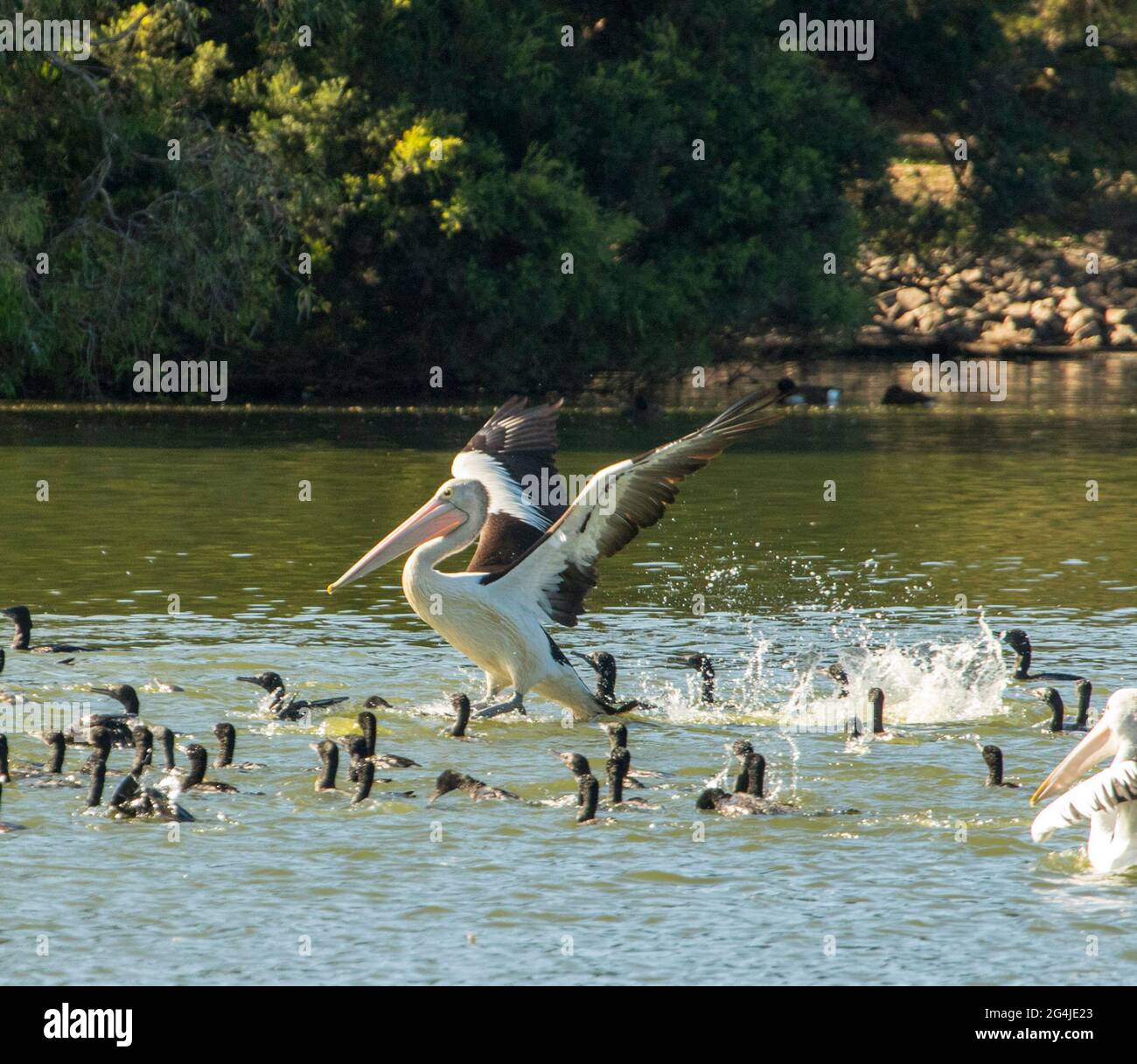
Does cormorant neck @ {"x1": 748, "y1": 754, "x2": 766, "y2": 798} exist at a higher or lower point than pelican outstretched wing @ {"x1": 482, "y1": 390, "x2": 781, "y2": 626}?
lower

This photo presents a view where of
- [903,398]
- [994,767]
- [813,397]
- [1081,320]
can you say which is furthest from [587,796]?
[1081,320]

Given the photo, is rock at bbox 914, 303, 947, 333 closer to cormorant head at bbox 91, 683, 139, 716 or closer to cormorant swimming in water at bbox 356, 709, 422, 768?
cormorant head at bbox 91, 683, 139, 716

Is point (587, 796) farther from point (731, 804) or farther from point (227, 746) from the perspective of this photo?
point (227, 746)

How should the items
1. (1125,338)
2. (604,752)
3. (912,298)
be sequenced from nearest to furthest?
(604,752), (1125,338), (912,298)

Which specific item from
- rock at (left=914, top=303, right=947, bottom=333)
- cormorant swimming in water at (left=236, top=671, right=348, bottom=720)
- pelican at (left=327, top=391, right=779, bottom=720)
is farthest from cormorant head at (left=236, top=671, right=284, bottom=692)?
rock at (left=914, top=303, right=947, bottom=333)

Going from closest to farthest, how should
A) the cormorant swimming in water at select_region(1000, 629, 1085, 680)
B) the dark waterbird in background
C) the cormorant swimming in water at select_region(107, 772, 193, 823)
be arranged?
the cormorant swimming in water at select_region(107, 772, 193, 823), the cormorant swimming in water at select_region(1000, 629, 1085, 680), the dark waterbird in background

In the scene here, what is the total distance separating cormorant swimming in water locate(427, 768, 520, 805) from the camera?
942cm

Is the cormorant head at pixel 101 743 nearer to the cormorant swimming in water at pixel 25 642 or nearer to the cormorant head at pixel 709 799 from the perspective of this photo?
the cormorant head at pixel 709 799

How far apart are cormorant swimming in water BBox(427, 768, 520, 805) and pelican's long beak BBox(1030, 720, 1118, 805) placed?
2.33m

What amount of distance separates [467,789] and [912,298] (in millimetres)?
49788

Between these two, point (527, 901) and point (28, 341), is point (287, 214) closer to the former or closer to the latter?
point (28, 341)

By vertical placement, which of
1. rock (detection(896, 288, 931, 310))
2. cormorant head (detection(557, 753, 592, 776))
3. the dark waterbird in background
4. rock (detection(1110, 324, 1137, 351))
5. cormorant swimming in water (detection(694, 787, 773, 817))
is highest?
rock (detection(896, 288, 931, 310))

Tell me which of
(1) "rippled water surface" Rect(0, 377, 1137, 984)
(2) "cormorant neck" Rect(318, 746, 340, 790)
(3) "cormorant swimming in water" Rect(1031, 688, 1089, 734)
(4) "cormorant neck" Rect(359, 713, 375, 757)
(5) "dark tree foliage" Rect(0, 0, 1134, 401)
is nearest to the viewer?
(1) "rippled water surface" Rect(0, 377, 1137, 984)

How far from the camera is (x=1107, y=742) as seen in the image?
8.60 metres
